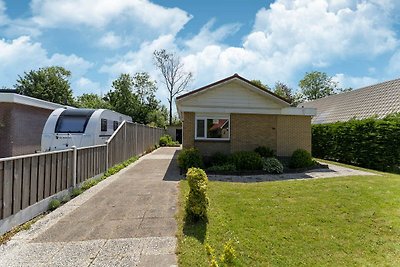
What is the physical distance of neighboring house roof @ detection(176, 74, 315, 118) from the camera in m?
13.7

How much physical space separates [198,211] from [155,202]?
6.75ft

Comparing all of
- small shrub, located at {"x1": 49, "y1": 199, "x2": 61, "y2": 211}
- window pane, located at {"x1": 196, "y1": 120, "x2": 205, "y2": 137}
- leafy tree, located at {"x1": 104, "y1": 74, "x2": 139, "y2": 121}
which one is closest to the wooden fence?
small shrub, located at {"x1": 49, "y1": 199, "x2": 61, "y2": 211}

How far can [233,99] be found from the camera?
1401cm

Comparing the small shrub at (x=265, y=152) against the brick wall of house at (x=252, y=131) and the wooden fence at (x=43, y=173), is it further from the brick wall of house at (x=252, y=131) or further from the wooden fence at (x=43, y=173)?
the wooden fence at (x=43, y=173)

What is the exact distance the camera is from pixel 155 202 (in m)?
7.33

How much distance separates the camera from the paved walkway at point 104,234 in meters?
4.30

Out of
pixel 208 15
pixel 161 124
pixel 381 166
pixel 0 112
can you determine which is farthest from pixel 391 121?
pixel 161 124

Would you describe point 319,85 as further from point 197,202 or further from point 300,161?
point 197,202

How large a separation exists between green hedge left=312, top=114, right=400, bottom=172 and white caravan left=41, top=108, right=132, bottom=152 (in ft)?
45.5

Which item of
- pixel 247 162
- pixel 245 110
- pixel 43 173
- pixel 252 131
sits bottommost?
pixel 247 162

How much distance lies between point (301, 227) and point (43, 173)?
19.0 ft

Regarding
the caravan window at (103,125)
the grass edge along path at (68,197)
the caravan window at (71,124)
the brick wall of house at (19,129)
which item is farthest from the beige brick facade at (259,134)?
the brick wall of house at (19,129)

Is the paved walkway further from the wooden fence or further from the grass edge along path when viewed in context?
the wooden fence

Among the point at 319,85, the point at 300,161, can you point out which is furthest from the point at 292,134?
the point at 319,85
